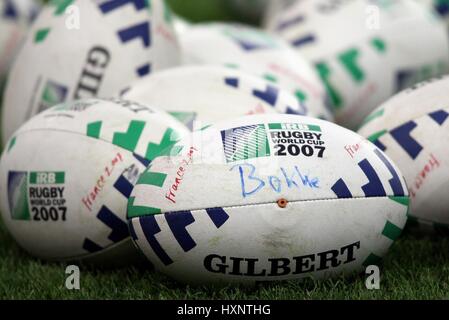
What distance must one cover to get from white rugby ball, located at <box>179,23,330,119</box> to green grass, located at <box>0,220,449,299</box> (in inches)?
53.2

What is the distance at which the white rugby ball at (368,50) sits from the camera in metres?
→ 6.30

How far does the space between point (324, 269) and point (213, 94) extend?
1.34 meters

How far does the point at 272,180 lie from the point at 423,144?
927 millimetres

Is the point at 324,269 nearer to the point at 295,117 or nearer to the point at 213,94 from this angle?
the point at 295,117

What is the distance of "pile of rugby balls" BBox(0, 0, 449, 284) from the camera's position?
361 cm

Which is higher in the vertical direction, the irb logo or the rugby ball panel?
the irb logo

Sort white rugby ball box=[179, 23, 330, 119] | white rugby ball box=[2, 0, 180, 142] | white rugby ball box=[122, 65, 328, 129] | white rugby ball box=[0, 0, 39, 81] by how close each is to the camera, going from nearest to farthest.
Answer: white rugby ball box=[122, 65, 328, 129] → white rugby ball box=[2, 0, 180, 142] → white rugby ball box=[179, 23, 330, 119] → white rugby ball box=[0, 0, 39, 81]

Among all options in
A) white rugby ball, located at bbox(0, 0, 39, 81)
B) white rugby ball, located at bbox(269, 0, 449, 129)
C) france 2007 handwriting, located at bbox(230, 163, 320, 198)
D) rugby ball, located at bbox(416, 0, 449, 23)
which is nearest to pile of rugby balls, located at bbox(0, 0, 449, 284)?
france 2007 handwriting, located at bbox(230, 163, 320, 198)

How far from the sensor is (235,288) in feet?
12.2

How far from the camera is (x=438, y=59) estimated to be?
6531 mm

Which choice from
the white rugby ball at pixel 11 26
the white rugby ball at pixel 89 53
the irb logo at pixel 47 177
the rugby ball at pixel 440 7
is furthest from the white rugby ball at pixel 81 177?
the rugby ball at pixel 440 7

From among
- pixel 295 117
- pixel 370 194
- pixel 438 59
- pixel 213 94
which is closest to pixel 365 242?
pixel 370 194

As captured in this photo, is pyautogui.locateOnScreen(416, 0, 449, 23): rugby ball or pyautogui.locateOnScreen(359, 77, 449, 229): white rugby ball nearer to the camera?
pyautogui.locateOnScreen(359, 77, 449, 229): white rugby ball

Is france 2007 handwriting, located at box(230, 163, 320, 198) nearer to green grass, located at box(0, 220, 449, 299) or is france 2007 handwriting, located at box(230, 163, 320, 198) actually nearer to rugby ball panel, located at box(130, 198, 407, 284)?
rugby ball panel, located at box(130, 198, 407, 284)
